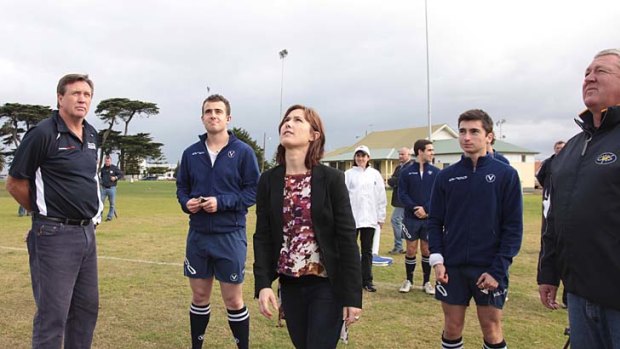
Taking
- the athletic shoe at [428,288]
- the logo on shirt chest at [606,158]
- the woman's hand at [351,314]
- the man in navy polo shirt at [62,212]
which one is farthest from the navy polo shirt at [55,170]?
the athletic shoe at [428,288]

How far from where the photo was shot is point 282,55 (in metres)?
49.6

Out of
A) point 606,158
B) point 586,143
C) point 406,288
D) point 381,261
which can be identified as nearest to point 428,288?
point 406,288

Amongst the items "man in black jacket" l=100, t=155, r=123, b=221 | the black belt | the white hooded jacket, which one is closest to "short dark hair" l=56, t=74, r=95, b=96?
the black belt

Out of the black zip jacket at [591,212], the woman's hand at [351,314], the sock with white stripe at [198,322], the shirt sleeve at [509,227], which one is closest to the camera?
the black zip jacket at [591,212]

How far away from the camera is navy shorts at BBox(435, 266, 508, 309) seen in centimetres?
350

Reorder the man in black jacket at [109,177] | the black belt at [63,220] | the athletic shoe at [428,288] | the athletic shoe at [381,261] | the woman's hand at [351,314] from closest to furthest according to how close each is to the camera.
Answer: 1. the woman's hand at [351,314]
2. the black belt at [63,220]
3. the athletic shoe at [428,288]
4. the athletic shoe at [381,261]
5. the man in black jacket at [109,177]

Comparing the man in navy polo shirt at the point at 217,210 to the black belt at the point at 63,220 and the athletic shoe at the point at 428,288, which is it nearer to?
the black belt at the point at 63,220

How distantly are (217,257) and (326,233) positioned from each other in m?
1.60

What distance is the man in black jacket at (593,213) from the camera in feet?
7.54

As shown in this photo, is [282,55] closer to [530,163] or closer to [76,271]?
[530,163]

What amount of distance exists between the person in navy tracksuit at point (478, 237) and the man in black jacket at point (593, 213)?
0.83 m

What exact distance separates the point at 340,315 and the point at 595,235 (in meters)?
1.53

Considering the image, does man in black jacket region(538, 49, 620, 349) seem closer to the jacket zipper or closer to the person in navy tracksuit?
the jacket zipper

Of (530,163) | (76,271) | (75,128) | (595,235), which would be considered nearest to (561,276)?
(595,235)
